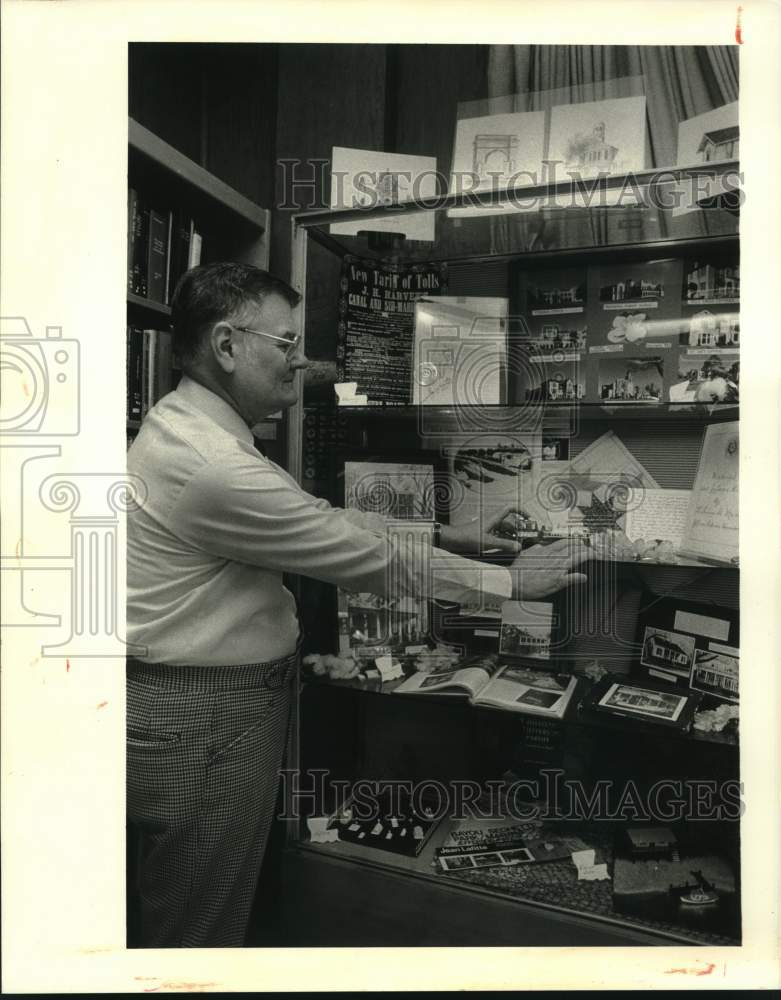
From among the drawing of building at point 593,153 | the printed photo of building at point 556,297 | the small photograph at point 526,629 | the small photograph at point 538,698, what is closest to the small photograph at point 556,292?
the printed photo of building at point 556,297

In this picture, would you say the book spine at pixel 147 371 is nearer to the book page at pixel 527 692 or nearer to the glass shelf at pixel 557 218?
the glass shelf at pixel 557 218

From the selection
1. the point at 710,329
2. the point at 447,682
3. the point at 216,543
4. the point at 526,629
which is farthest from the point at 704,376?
the point at 216,543

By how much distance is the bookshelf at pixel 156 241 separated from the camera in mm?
1595

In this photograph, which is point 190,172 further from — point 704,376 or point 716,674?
point 716,674

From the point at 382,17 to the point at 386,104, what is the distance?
1007mm

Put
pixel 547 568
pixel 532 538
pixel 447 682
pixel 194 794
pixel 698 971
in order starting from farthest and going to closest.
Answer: pixel 532 538 < pixel 447 682 < pixel 547 568 < pixel 194 794 < pixel 698 971

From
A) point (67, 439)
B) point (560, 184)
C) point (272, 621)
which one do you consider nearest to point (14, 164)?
point (67, 439)

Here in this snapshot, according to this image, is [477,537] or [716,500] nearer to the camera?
[716,500]

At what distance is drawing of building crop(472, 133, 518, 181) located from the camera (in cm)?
185

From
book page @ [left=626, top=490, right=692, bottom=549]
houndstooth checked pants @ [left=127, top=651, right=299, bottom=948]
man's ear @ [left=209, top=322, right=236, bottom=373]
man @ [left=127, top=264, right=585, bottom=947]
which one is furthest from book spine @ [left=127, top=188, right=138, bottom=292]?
book page @ [left=626, top=490, right=692, bottom=549]

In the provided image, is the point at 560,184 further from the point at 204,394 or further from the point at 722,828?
the point at 722,828

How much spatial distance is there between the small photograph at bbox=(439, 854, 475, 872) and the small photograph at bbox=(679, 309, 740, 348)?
4.69 feet

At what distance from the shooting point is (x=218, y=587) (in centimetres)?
135

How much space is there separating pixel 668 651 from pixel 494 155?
1441 mm
